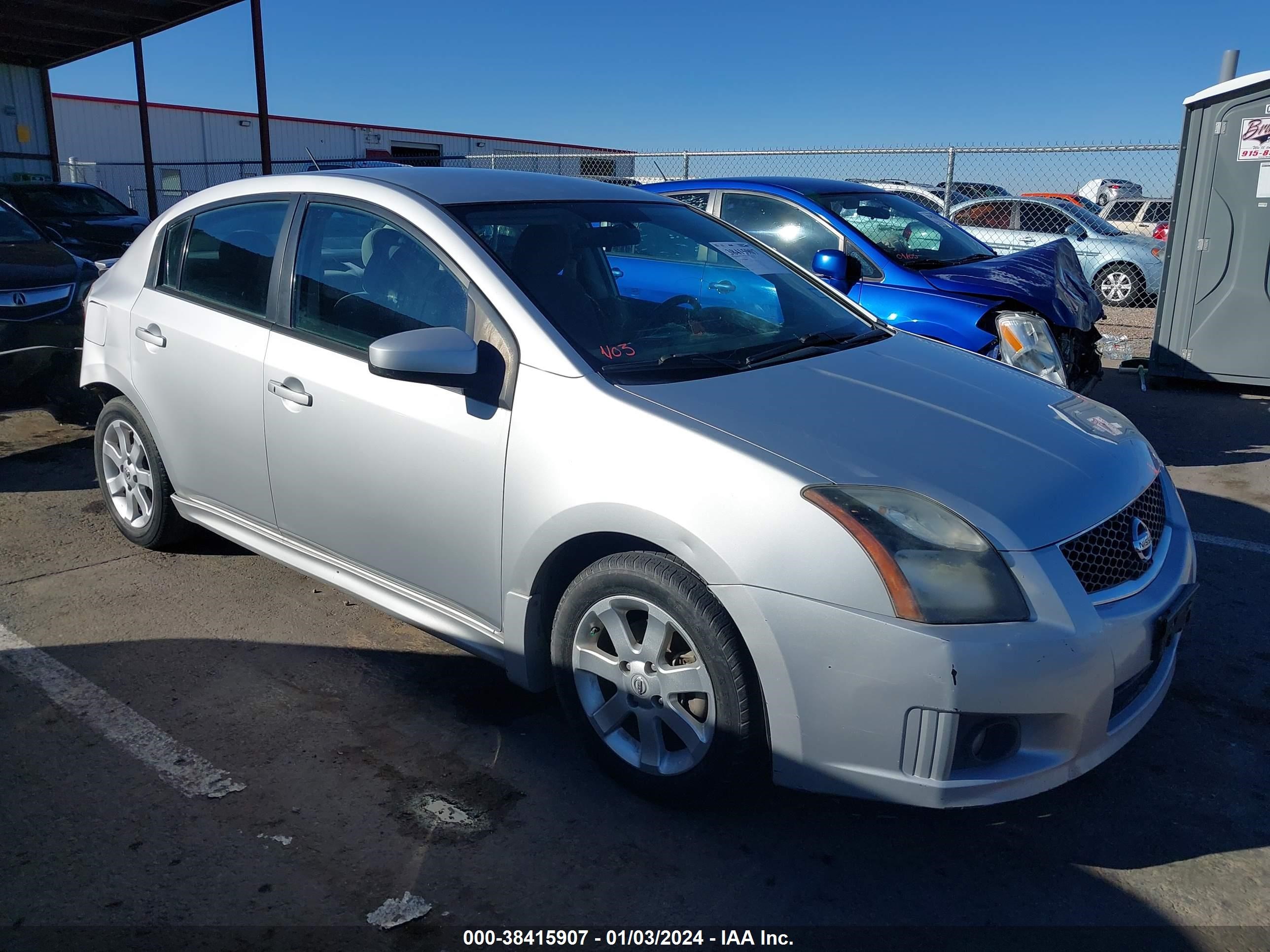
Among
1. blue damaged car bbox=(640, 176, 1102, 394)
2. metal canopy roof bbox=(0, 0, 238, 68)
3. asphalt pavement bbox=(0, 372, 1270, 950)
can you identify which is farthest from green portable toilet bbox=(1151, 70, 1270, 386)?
metal canopy roof bbox=(0, 0, 238, 68)

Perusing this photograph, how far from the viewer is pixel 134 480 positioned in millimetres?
4480

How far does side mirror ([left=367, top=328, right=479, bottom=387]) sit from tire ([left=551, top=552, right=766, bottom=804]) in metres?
0.68

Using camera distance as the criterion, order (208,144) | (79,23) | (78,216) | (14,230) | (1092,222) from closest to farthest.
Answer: (14,230), (78,216), (1092,222), (79,23), (208,144)

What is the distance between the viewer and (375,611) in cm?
407

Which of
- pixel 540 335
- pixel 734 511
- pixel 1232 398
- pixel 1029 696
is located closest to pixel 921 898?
pixel 1029 696

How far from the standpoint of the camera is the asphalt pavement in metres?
2.38

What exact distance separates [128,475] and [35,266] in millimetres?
2700

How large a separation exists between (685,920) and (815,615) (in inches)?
30.7

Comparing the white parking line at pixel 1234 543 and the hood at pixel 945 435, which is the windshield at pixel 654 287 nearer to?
the hood at pixel 945 435

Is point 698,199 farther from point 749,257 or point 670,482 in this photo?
point 670,482

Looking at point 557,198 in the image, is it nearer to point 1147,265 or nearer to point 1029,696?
point 1029,696

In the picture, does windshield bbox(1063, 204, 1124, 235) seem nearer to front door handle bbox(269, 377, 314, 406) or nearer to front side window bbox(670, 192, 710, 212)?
front side window bbox(670, 192, 710, 212)

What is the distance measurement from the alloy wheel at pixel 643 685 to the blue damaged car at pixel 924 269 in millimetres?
2943

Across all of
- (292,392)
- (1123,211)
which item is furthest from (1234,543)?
(1123,211)
